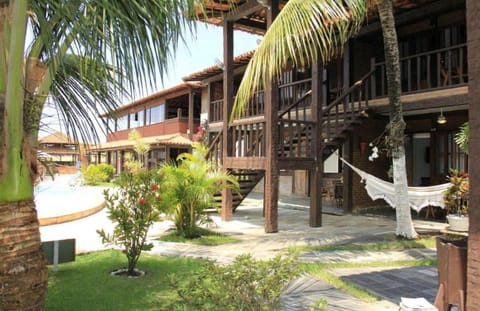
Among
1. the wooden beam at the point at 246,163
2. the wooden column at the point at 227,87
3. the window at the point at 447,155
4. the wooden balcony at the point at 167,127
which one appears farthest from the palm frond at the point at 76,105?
the wooden balcony at the point at 167,127

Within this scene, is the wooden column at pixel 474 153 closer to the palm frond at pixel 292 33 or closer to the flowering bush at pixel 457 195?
the palm frond at pixel 292 33

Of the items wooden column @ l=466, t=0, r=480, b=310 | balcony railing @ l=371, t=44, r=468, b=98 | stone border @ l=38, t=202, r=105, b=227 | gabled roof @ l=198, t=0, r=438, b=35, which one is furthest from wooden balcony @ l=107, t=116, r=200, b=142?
wooden column @ l=466, t=0, r=480, b=310

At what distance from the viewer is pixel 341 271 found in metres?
5.82

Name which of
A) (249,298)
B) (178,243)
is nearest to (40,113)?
(249,298)

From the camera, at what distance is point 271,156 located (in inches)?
361

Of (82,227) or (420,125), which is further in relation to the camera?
(420,125)

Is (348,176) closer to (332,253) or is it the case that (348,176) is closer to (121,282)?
(332,253)

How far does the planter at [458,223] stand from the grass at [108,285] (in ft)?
17.3

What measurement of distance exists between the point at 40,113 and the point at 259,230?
6975mm

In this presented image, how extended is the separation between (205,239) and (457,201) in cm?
529

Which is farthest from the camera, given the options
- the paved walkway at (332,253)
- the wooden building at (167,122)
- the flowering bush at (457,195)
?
the wooden building at (167,122)

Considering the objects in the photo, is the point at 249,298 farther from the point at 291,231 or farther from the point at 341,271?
the point at 291,231

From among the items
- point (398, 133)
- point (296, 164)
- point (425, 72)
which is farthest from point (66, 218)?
point (425, 72)

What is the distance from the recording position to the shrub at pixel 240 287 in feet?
7.88
